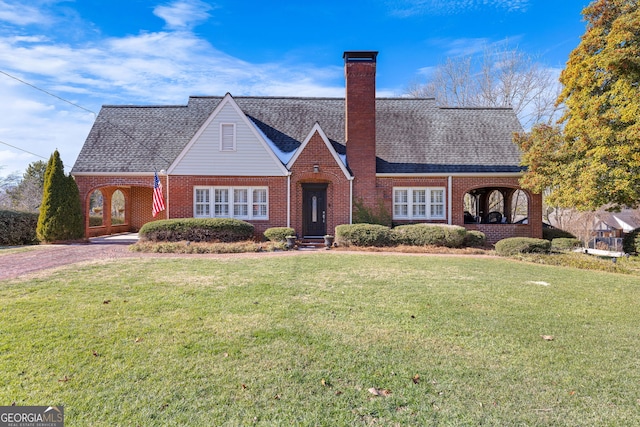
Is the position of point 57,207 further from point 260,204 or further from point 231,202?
point 260,204

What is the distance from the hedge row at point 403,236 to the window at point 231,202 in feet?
14.3

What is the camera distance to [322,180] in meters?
17.4

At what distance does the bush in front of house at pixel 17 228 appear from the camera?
15.9 metres

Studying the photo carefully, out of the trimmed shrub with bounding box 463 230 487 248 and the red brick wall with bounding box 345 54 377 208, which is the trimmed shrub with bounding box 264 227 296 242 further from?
the trimmed shrub with bounding box 463 230 487 248

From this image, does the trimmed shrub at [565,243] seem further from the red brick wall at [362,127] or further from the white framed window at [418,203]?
the red brick wall at [362,127]


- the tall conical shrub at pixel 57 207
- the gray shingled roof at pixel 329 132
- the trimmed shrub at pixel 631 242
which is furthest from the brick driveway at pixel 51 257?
the trimmed shrub at pixel 631 242

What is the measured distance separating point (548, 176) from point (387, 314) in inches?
501

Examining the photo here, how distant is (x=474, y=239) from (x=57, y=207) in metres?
18.0

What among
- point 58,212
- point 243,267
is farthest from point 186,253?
point 58,212

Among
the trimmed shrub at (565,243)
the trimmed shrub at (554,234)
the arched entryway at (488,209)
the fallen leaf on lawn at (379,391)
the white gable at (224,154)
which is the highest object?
the white gable at (224,154)

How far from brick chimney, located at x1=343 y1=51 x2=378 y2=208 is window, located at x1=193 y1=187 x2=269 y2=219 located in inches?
179

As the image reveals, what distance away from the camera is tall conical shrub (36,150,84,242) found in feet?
51.2

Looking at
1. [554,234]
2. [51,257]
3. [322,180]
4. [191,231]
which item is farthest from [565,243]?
[51,257]

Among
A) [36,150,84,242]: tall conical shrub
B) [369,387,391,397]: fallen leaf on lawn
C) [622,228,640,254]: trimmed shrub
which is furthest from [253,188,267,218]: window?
[622,228,640,254]: trimmed shrub
